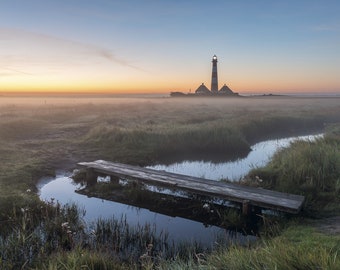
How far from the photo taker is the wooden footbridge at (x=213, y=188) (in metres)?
8.15

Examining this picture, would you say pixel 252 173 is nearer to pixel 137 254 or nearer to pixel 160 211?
pixel 160 211

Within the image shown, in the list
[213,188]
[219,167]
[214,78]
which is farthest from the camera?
[214,78]

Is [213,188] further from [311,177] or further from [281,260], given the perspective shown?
[281,260]

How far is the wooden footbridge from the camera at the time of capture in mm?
8148

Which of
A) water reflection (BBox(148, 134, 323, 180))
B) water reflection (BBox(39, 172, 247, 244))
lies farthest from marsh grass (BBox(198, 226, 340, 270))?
water reflection (BBox(148, 134, 323, 180))

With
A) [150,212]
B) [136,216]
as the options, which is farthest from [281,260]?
[150,212]

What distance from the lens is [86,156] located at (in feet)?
52.9

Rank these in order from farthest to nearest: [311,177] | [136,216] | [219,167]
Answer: [219,167], [311,177], [136,216]

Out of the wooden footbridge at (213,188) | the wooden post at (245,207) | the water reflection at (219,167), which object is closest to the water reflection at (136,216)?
the wooden post at (245,207)

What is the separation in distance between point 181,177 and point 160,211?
5.59ft

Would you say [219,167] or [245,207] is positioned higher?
[245,207]

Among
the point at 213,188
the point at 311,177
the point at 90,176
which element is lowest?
the point at 90,176

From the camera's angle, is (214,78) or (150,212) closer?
(150,212)

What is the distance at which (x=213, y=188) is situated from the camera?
936 cm
